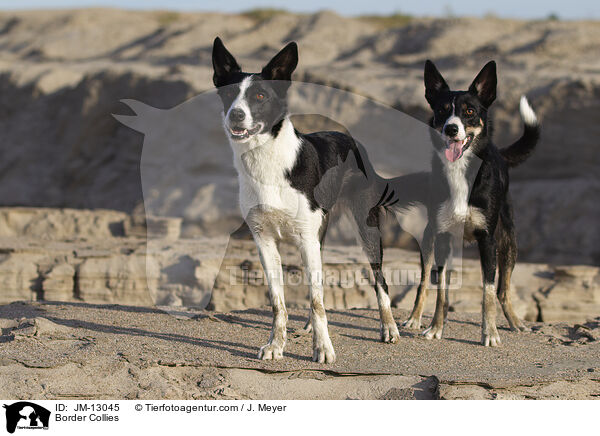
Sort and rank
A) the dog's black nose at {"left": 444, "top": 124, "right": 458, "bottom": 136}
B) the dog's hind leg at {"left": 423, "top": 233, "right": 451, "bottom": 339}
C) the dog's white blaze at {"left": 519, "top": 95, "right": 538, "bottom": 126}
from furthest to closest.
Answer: the dog's white blaze at {"left": 519, "top": 95, "right": 538, "bottom": 126}, the dog's hind leg at {"left": 423, "top": 233, "right": 451, "bottom": 339}, the dog's black nose at {"left": 444, "top": 124, "right": 458, "bottom": 136}

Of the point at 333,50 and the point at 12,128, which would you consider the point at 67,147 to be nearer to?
the point at 12,128

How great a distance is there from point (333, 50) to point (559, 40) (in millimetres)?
6087

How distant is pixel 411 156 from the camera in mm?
14188

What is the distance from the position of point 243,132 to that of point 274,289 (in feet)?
3.68

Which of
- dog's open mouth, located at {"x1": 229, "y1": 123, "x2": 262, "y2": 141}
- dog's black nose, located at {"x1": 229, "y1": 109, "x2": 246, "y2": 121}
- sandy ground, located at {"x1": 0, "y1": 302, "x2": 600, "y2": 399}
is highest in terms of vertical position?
dog's black nose, located at {"x1": 229, "y1": 109, "x2": 246, "y2": 121}

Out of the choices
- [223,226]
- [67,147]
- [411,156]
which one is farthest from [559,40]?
[67,147]

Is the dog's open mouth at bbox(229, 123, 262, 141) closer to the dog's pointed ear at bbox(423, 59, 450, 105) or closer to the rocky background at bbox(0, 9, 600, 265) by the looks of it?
the dog's pointed ear at bbox(423, 59, 450, 105)

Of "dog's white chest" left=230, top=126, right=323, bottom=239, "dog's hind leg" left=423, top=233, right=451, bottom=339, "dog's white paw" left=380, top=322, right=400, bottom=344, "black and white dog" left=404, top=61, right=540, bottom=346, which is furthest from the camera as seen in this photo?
"dog's hind leg" left=423, top=233, right=451, bottom=339

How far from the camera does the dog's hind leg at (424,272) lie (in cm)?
571

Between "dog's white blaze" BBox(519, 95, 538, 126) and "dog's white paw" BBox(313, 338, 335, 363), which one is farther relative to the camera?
"dog's white blaze" BBox(519, 95, 538, 126)

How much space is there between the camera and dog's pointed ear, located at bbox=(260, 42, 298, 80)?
461cm

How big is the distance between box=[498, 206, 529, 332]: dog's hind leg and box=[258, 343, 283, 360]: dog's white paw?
2.25 meters
